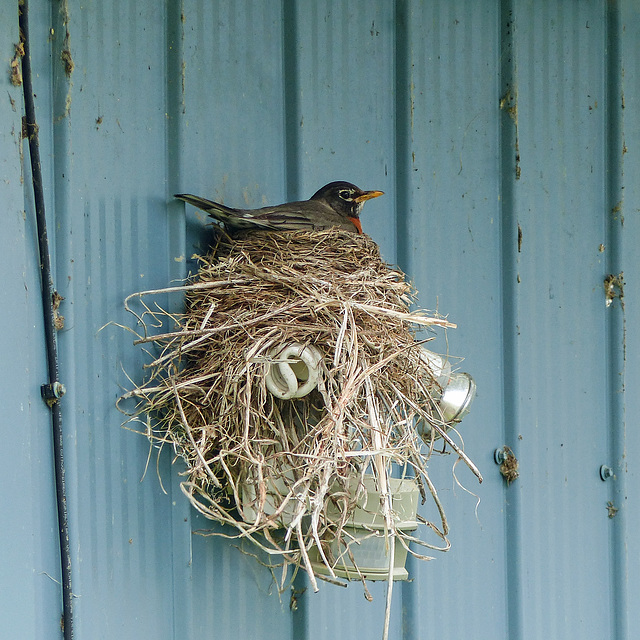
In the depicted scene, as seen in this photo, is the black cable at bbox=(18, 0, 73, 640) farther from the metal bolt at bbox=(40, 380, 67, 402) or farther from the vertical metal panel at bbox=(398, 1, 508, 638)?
the vertical metal panel at bbox=(398, 1, 508, 638)

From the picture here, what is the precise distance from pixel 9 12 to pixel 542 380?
216cm

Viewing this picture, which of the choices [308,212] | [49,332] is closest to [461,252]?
[308,212]

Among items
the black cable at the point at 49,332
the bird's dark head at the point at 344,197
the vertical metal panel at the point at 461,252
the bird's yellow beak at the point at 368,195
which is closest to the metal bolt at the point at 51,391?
the black cable at the point at 49,332

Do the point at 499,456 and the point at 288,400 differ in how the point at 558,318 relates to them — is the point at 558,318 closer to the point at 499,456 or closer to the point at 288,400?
the point at 499,456

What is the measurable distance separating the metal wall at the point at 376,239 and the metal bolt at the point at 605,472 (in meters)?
0.03

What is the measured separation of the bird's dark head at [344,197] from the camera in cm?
302

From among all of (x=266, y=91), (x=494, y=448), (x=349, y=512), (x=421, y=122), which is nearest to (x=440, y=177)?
(x=421, y=122)

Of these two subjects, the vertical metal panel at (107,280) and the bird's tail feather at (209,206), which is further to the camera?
the bird's tail feather at (209,206)

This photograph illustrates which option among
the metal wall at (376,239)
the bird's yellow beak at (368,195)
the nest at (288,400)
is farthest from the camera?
the bird's yellow beak at (368,195)

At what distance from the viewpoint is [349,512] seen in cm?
236

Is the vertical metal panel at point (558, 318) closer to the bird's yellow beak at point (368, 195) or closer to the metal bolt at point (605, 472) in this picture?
the metal bolt at point (605, 472)

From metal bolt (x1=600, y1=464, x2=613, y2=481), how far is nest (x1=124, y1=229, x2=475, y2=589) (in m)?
1.16

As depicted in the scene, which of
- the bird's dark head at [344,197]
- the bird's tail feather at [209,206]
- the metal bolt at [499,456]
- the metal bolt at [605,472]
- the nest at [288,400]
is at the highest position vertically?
the bird's dark head at [344,197]

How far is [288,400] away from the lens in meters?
2.57
